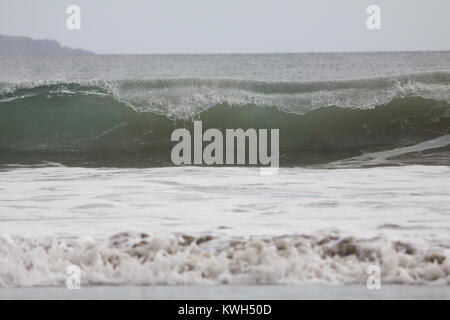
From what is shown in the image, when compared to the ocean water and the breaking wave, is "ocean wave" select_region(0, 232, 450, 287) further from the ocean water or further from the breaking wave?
the breaking wave

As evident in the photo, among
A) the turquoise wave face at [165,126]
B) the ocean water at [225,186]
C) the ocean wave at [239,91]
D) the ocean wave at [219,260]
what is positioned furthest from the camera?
the ocean wave at [239,91]

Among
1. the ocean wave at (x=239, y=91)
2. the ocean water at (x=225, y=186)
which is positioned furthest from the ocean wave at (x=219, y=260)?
the ocean wave at (x=239, y=91)

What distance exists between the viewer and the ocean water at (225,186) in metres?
2.76

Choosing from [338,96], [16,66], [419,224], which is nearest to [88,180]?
[419,224]

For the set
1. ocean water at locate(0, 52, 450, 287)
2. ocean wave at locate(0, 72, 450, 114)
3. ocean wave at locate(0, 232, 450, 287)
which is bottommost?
ocean wave at locate(0, 232, 450, 287)

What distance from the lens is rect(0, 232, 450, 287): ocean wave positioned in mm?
2625

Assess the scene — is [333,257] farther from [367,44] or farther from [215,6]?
[215,6]

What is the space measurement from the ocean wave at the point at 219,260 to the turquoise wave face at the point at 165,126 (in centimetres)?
373

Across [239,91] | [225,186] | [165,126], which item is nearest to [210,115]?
[165,126]

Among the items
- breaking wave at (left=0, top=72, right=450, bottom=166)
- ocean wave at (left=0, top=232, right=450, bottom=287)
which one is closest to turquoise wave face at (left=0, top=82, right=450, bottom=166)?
Answer: breaking wave at (left=0, top=72, right=450, bottom=166)

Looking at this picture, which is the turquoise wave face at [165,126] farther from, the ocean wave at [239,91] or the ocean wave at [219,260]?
the ocean wave at [219,260]

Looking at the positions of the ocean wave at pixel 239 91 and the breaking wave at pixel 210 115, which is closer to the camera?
the breaking wave at pixel 210 115

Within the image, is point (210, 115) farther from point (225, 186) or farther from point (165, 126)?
point (225, 186)

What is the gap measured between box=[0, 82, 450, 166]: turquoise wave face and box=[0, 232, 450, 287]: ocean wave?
12.2ft
